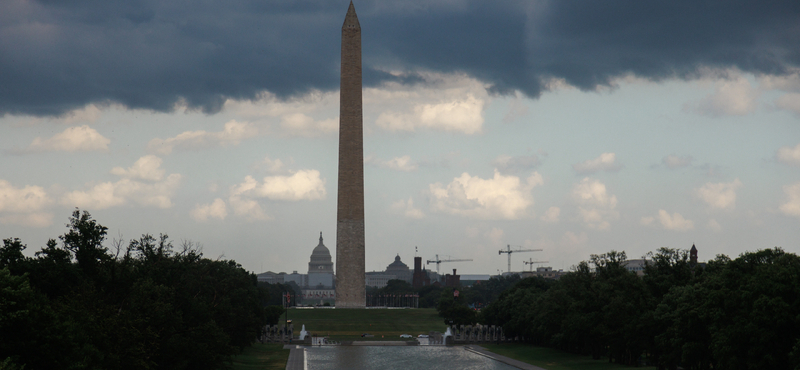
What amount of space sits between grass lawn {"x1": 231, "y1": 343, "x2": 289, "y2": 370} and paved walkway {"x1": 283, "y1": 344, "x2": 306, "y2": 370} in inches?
16.8

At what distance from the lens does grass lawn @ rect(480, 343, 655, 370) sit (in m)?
58.3

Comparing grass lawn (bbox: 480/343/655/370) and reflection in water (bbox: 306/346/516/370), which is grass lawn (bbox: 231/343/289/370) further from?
grass lawn (bbox: 480/343/655/370)

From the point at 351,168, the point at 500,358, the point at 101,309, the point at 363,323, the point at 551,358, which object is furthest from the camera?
the point at 351,168

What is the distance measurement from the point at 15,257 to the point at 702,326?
30.4 metres

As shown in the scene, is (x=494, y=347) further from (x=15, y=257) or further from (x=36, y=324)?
(x=36, y=324)

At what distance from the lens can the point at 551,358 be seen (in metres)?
66.4

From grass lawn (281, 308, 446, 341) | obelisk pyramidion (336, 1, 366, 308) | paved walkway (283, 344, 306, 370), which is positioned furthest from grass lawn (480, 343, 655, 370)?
obelisk pyramidion (336, 1, 366, 308)

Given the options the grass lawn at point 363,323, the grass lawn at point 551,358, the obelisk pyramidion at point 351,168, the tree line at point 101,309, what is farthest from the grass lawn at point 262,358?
the obelisk pyramidion at point 351,168

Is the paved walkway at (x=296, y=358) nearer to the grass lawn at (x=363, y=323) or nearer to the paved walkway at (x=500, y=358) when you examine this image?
the grass lawn at (x=363, y=323)

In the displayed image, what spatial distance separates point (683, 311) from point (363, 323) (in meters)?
61.3

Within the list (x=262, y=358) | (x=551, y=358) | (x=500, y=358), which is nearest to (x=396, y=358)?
(x=500, y=358)

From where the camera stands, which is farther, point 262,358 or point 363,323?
point 363,323

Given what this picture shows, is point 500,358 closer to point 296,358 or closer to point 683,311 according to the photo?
point 296,358

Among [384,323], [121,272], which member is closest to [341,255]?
[384,323]
